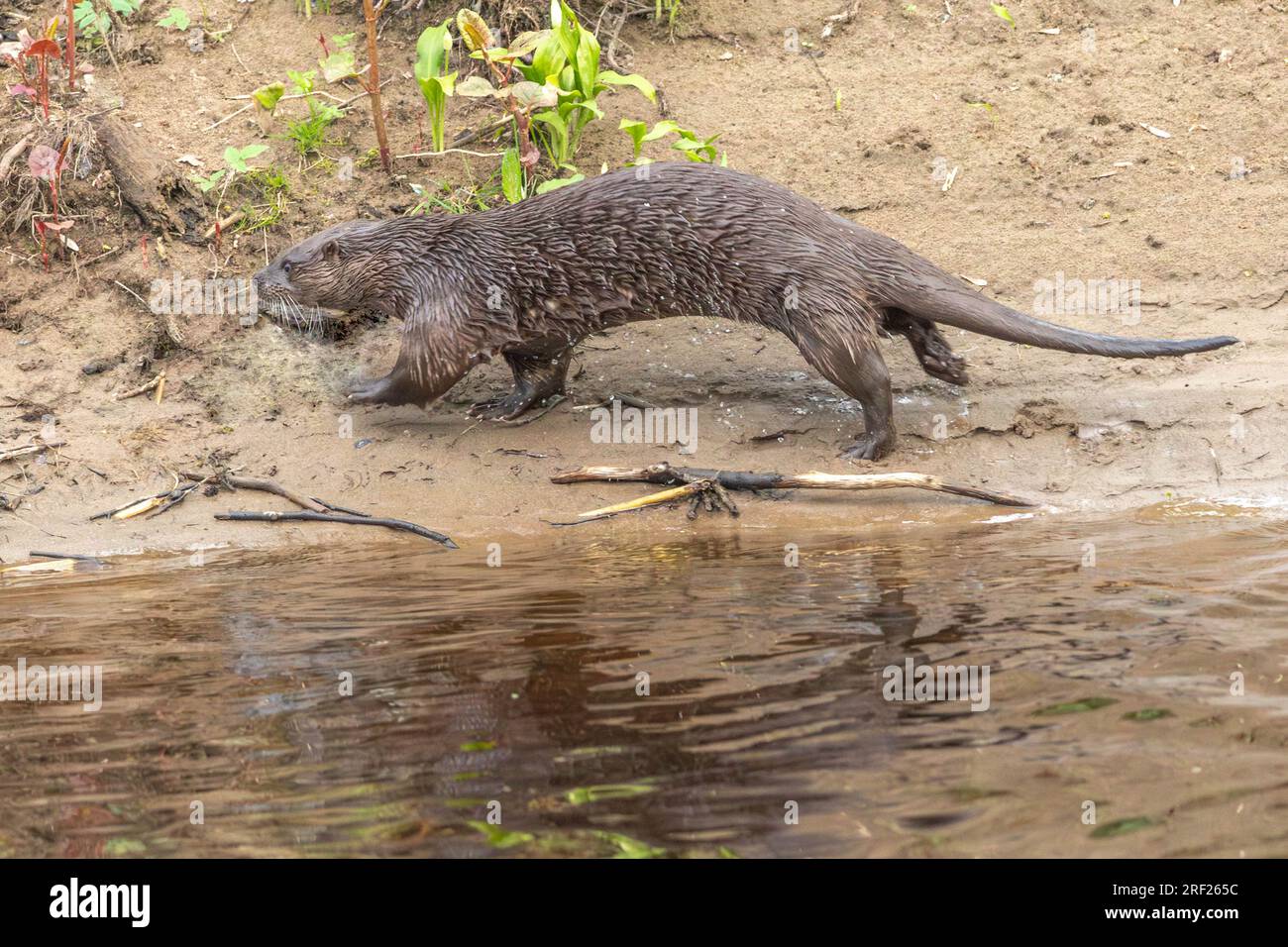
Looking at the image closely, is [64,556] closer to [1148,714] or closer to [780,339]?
[780,339]

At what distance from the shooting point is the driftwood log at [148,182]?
5.35 m

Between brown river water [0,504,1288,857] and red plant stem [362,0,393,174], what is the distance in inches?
93.7

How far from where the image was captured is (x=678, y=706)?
2559 millimetres

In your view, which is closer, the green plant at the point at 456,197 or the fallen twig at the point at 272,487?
the fallen twig at the point at 272,487

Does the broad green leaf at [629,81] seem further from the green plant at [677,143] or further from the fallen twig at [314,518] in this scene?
the fallen twig at [314,518]

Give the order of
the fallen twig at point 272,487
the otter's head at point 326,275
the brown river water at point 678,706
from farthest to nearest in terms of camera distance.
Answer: the otter's head at point 326,275 < the fallen twig at point 272,487 < the brown river water at point 678,706

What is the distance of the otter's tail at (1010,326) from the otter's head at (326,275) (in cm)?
184

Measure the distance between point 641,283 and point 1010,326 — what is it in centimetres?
120

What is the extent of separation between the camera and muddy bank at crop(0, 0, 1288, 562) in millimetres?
4477

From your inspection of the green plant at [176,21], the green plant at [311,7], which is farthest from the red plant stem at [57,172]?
the green plant at [311,7]

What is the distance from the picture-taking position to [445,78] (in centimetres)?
530
